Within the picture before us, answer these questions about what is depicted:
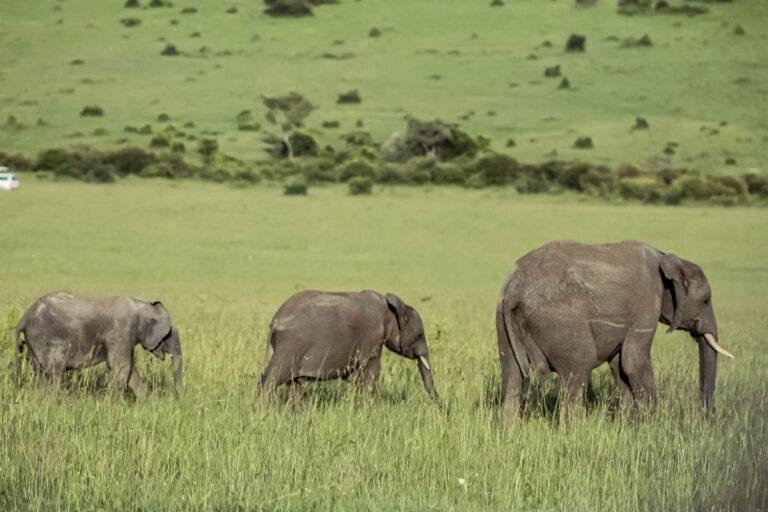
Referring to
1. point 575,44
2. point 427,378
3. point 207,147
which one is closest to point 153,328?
point 427,378

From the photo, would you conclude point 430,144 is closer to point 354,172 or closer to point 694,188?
point 354,172

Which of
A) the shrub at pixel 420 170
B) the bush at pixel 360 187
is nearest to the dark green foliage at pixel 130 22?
the shrub at pixel 420 170

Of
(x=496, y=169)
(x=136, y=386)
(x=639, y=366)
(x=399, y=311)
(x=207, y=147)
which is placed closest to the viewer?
(x=639, y=366)

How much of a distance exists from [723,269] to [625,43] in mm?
43067

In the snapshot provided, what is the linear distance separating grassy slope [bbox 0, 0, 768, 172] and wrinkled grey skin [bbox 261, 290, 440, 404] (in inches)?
1490

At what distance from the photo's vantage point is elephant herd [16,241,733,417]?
10133 mm

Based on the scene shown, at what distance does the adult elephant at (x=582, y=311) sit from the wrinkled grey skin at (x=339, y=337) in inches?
41.6

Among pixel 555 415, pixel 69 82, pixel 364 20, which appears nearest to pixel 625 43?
pixel 364 20

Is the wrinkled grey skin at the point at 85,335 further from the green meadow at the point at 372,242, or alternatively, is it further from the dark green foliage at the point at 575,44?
the dark green foliage at the point at 575,44

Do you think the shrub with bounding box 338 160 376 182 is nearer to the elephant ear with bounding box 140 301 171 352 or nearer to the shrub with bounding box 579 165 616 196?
the shrub with bounding box 579 165 616 196

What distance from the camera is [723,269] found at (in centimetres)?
2866

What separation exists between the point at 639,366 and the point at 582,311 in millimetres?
681

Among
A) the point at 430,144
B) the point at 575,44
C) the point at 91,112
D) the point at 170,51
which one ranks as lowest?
the point at 170,51

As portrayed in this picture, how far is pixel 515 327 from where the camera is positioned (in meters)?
10.2
